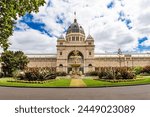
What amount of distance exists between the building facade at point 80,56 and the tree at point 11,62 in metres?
28.4

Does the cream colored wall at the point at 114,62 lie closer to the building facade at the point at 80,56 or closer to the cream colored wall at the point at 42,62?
the building facade at the point at 80,56

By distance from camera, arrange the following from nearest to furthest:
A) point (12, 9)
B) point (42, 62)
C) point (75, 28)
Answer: point (12, 9), point (75, 28), point (42, 62)

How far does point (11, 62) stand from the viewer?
64.3 metres

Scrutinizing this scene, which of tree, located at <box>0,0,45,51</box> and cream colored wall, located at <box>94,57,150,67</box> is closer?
tree, located at <box>0,0,45,51</box>

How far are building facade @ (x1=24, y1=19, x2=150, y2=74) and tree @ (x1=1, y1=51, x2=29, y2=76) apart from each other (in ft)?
93.1

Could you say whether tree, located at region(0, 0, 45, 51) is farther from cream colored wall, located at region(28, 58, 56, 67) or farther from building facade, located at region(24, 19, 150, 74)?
cream colored wall, located at region(28, 58, 56, 67)

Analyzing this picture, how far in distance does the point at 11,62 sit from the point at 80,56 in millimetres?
38895

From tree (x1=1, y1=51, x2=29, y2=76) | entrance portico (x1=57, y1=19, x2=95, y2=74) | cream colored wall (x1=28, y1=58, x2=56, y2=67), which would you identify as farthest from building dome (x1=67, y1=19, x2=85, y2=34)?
tree (x1=1, y1=51, x2=29, y2=76)

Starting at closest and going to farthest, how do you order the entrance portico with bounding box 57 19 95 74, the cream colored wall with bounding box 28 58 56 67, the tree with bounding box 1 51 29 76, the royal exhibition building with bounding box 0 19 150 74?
the tree with bounding box 1 51 29 76, the entrance portico with bounding box 57 19 95 74, the royal exhibition building with bounding box 0 19 150 74, the cream colored wall with bounding box 28 58 56 67

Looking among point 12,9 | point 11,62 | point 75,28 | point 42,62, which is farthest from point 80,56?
point 12,9

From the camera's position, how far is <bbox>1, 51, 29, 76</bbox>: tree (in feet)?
211

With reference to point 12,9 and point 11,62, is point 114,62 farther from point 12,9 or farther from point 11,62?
point 12,9

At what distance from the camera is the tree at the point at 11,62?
64188 mm

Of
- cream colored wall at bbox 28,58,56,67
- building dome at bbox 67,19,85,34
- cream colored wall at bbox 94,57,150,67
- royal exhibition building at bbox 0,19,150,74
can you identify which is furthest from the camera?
cream colored wall at bbox 94,57,150,67
